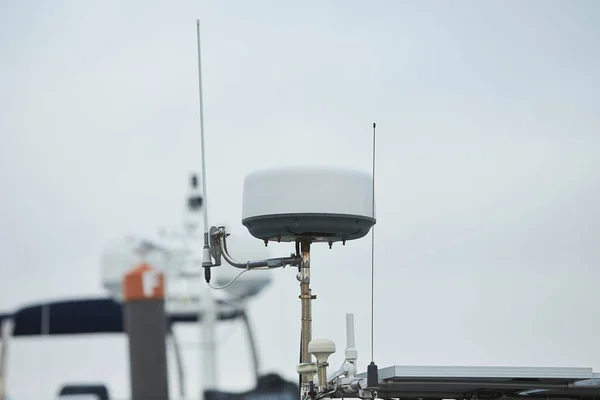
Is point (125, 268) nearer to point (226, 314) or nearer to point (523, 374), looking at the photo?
point (226, 314)

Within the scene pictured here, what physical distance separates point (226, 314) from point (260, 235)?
18.6 metres

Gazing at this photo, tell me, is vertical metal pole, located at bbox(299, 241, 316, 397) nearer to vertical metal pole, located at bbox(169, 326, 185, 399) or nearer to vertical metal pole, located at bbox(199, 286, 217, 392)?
vertical metal pole, located at bbox(199, 286, 217, 392)

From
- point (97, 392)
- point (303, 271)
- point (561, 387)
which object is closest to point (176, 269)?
point (97, 392)

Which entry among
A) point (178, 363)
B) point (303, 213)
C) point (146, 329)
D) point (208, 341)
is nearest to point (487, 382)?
point (303, 213)

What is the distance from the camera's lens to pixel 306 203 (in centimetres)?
1128

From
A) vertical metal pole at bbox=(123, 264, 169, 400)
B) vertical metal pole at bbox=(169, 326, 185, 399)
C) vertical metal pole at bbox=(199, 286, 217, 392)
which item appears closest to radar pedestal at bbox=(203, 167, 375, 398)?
vertical metal pole at bbox=(123, 264, 169, 400)

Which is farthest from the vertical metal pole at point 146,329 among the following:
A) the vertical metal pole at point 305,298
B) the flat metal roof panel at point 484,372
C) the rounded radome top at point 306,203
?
the flat metal roof panel at point 484,372

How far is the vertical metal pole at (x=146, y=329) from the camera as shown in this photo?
1056 inches

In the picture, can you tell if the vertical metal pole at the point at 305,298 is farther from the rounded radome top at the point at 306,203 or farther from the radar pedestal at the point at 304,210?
the rounded radome top at the point at 306,203

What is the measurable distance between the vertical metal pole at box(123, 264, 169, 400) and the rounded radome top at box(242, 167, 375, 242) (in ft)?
50.1

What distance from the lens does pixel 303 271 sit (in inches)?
462

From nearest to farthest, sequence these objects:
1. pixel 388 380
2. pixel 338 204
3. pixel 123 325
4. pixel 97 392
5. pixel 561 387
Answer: pixel 388 380, pixel 561 387, pixel 338 204, pixel 97 392, pixel 123 325

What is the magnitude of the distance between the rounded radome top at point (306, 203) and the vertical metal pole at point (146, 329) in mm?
15269

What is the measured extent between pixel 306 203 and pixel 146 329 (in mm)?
17436
